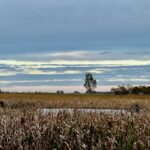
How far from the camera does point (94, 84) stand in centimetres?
16475

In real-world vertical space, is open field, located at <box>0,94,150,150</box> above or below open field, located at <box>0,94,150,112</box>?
below

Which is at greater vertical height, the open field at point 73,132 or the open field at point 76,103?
the open field at point 76,103

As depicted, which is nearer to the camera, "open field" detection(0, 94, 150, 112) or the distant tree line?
"open field" detection(0, 94, 150, 112)

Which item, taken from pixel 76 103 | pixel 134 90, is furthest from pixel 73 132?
pixel 134 90

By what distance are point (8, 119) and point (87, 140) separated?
2.40 metres

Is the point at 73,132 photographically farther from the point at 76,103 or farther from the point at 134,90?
the point at 134,90

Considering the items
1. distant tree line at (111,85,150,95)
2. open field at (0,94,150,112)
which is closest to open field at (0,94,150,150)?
open field at (0,94,150,112)

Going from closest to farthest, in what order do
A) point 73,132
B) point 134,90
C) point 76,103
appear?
point 73,132
point 76,103
point 134,90

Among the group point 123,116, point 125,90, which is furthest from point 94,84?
point 123,116

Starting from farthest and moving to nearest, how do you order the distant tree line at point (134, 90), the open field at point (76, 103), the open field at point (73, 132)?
1. the distant tree line at point (134, 90)
2. the open field at point (76, 103)
3. the open field at point (73, 132)

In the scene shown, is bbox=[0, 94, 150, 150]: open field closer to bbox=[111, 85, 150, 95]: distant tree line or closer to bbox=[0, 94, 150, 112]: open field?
bbox=[0, 94, 150, 112]: open field

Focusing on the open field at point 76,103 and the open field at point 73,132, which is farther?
the open field at point 76,103

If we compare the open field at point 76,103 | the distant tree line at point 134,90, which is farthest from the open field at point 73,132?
the distant tree line at point 134,90

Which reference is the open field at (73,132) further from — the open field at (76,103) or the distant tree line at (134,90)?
the distant tree line at (134,90)
